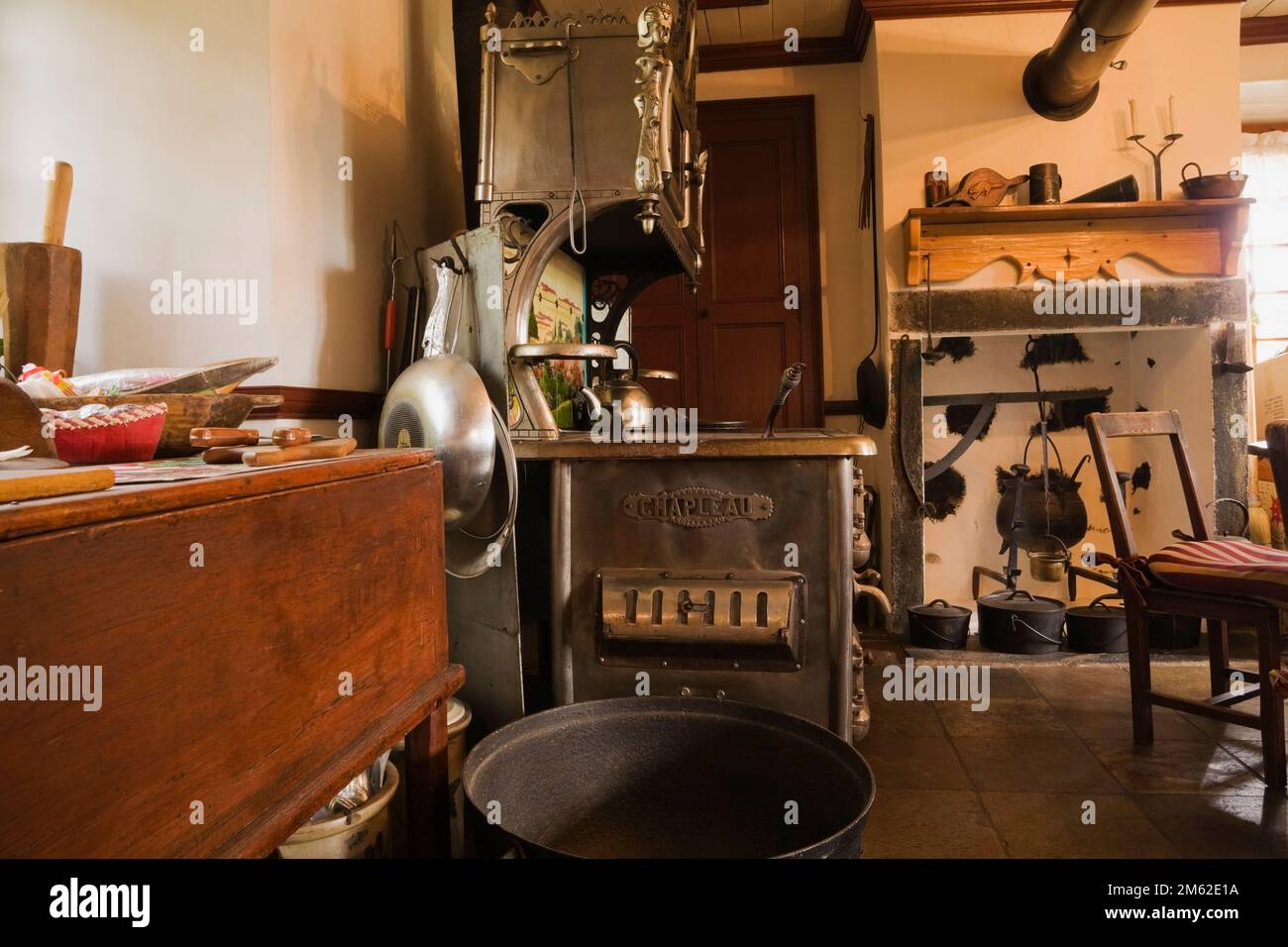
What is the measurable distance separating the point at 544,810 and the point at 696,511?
0.92 meters

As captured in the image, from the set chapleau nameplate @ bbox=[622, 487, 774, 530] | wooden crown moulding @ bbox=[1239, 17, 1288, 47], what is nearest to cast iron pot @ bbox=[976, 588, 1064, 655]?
chapleau nameplate @ bbox=[622, 487, 774, 530]

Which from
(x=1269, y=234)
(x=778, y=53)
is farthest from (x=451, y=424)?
(x=1269, y=234)

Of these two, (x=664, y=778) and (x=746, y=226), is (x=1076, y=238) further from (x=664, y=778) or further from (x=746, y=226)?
(x=664, y=778)

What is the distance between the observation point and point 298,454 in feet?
3.52

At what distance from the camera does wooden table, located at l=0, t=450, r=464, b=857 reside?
63 cm

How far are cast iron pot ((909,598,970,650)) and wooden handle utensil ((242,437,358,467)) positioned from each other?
12.1ft

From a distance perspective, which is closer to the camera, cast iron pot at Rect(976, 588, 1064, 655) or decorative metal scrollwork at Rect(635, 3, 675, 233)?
decorative metal scrollwork at Rect(635, 3, 675, 233)

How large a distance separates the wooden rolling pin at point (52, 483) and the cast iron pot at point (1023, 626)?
4220mm
